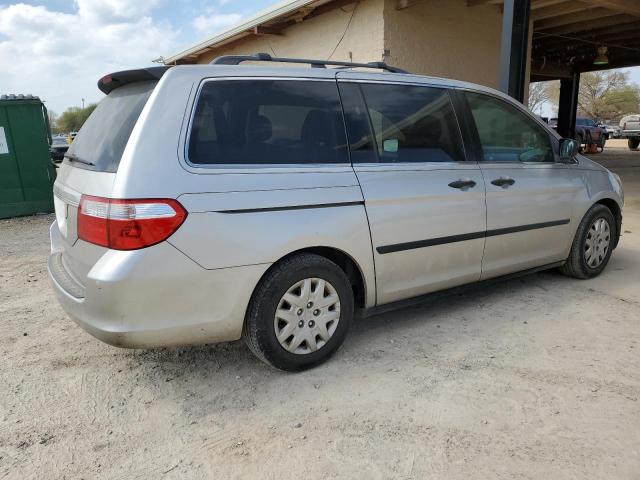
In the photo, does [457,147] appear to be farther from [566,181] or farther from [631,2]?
[631,2]

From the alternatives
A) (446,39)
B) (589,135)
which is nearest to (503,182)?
(446,39)

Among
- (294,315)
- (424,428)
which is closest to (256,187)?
(294,315)

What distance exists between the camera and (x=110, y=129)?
291 cm

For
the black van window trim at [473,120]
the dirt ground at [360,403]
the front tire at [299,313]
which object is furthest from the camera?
the black van window trim at [473,120]

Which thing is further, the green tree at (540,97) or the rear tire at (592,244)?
the green tree at (540,97)

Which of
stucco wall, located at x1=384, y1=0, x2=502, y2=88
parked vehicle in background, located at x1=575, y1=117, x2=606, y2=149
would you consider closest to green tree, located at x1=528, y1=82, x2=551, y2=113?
parked vehicle in background, located at x1=575, y1=117, x2=606, y2=149

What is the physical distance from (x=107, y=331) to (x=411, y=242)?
75.2 inches

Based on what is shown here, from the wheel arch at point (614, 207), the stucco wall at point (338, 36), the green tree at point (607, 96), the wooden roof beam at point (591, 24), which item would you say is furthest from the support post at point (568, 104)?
the green tree at point (607, 96)

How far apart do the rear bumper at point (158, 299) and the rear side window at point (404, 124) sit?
114 cm

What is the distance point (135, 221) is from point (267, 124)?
0.94 m

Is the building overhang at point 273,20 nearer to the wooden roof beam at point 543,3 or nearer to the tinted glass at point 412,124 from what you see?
the wooden roof beam at point 543,3

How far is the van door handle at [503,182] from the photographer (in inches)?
151

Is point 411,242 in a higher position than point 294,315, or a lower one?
higher

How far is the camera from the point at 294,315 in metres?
2.95
